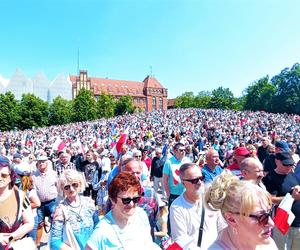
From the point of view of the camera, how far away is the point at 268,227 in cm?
184

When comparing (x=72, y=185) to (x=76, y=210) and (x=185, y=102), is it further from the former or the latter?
(x=185, y=102)

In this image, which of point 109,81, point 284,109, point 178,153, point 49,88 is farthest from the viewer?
point 109,81

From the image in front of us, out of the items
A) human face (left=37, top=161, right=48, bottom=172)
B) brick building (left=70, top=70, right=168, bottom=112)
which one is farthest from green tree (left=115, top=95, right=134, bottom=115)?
human face (left=37, top=161, right=48, bottom=172)

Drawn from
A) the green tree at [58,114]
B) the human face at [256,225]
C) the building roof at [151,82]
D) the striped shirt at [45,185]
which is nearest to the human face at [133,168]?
the human face at [256,225]

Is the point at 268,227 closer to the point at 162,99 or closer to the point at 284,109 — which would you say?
the point at 284,109

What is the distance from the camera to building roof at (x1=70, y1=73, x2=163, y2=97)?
11650 centimetres

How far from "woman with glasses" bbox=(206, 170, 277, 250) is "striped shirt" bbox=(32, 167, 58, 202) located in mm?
4514

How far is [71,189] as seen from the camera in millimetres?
3119

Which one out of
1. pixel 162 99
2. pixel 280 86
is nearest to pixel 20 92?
pixel 162 99

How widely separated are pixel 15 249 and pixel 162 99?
4820 inches

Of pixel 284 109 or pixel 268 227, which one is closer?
pixel 268 227

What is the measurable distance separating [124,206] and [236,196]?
1.00 meters

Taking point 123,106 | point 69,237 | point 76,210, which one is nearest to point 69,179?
point 76,210

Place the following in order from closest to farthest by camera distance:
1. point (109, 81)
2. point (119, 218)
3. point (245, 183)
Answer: point (245, 183) < point (119, 218) < point (109, 81)
